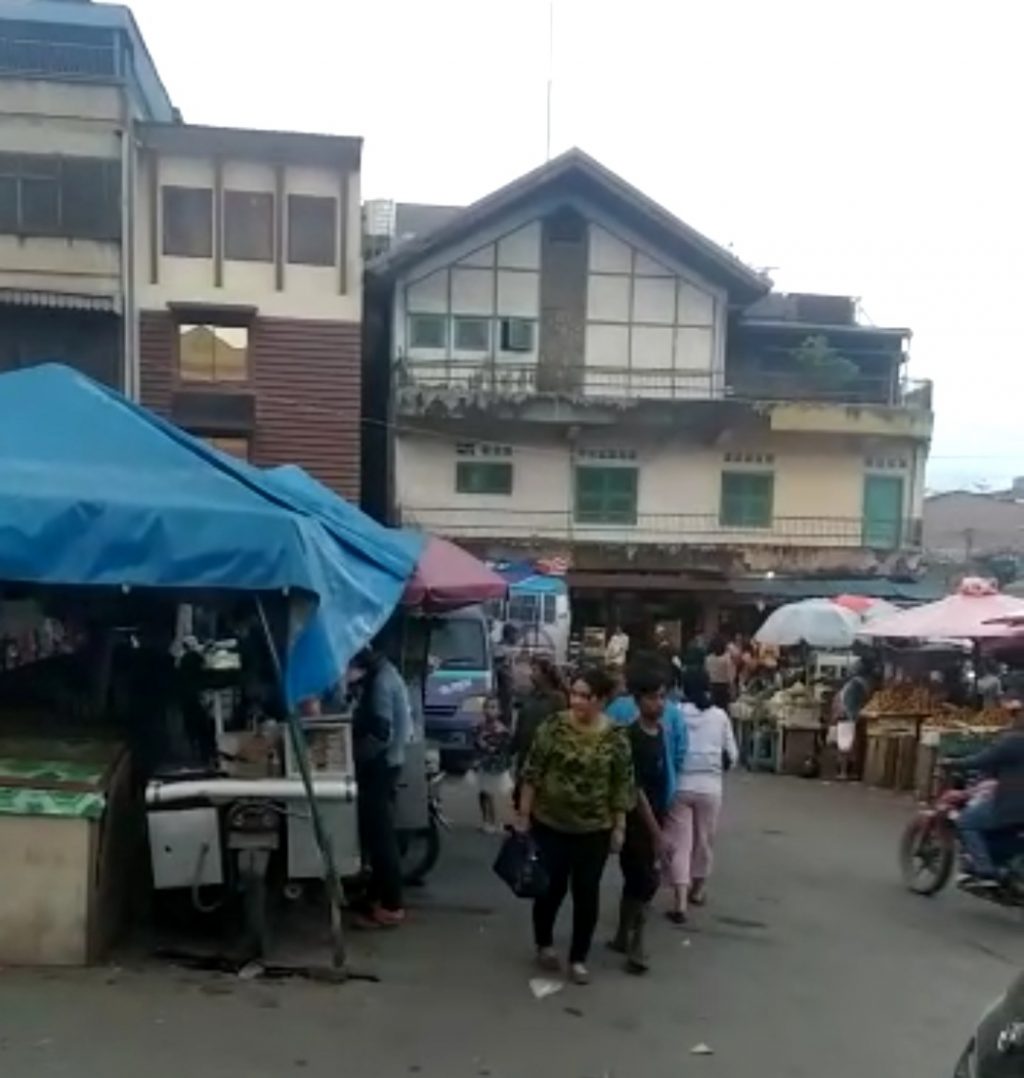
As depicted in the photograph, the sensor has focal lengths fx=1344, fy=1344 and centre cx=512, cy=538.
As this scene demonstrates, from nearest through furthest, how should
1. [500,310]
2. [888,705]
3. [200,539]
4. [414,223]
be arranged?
[200,539] < [888,705] < [500,310] < [414,223]

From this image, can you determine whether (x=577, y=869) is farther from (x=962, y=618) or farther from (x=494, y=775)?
(x=962, y=618)

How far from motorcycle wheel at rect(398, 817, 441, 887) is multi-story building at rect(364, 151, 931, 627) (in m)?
21.7

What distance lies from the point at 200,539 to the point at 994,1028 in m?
4.24

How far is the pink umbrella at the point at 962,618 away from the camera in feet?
50.9

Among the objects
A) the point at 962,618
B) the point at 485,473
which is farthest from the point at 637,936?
the point at 485,473

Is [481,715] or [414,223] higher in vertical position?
[414,223]

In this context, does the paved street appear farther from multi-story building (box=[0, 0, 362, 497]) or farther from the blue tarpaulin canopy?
multi-story building (box=[0, 0, 362, 497])

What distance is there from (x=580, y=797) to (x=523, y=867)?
57 centimetres

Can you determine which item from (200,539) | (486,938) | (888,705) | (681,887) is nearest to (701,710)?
(681,887)

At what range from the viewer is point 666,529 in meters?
32.2

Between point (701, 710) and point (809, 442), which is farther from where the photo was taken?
point (809, 442)

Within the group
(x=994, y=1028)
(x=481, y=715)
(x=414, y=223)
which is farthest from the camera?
(x=414, y=223)

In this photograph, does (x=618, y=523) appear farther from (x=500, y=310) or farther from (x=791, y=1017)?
(x=791, y=1017)

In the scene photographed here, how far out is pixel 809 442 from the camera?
107ft
